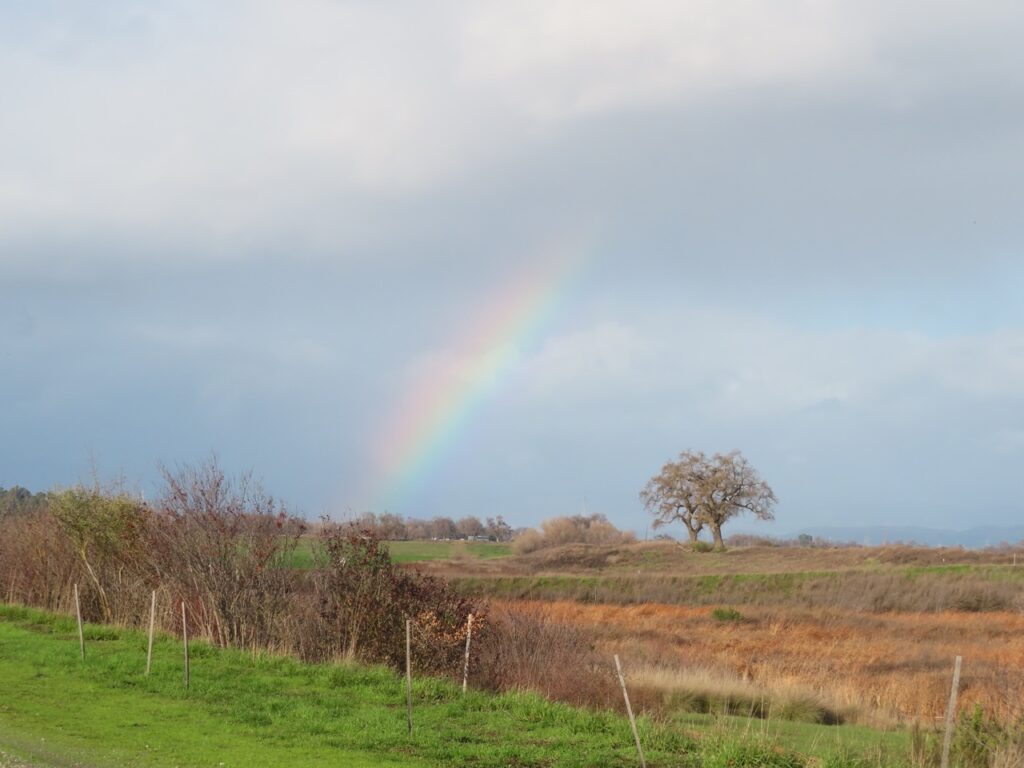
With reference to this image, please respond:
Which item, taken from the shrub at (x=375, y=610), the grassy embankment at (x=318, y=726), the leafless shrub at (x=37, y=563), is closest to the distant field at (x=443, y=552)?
the leafless shrub at (x=37, y=563)

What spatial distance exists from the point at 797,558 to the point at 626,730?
223 ft

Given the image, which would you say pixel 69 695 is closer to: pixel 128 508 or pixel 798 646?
pixel 128 508

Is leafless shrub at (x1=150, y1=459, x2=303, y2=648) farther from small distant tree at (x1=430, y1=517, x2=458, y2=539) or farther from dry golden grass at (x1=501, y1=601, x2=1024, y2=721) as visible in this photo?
small distant tree at (x1=430, y1=517, x2=458, y2=539)

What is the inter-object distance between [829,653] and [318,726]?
23665 mm

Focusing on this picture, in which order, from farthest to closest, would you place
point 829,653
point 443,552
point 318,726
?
point 443,552 < point 829,653 < point 318,726

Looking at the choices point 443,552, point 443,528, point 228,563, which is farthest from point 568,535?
point 228,563

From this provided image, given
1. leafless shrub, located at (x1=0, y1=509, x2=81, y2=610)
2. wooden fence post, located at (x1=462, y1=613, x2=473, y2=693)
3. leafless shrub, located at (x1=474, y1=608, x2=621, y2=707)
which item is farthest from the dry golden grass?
leafless shrub, located at (x1=0, y1=509, x2=81, y2=610)

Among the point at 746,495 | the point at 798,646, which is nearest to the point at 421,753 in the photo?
the point at 798,646

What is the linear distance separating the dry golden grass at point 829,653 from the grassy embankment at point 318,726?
3.81m

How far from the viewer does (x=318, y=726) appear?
15312 mm

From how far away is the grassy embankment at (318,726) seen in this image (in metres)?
13.1

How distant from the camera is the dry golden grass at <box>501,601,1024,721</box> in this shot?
22812 mm

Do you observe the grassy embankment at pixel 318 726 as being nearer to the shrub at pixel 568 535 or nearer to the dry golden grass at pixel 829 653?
the dry golden grass at pixel 829 653

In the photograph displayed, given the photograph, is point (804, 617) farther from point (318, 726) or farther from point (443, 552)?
point (443, 552)
